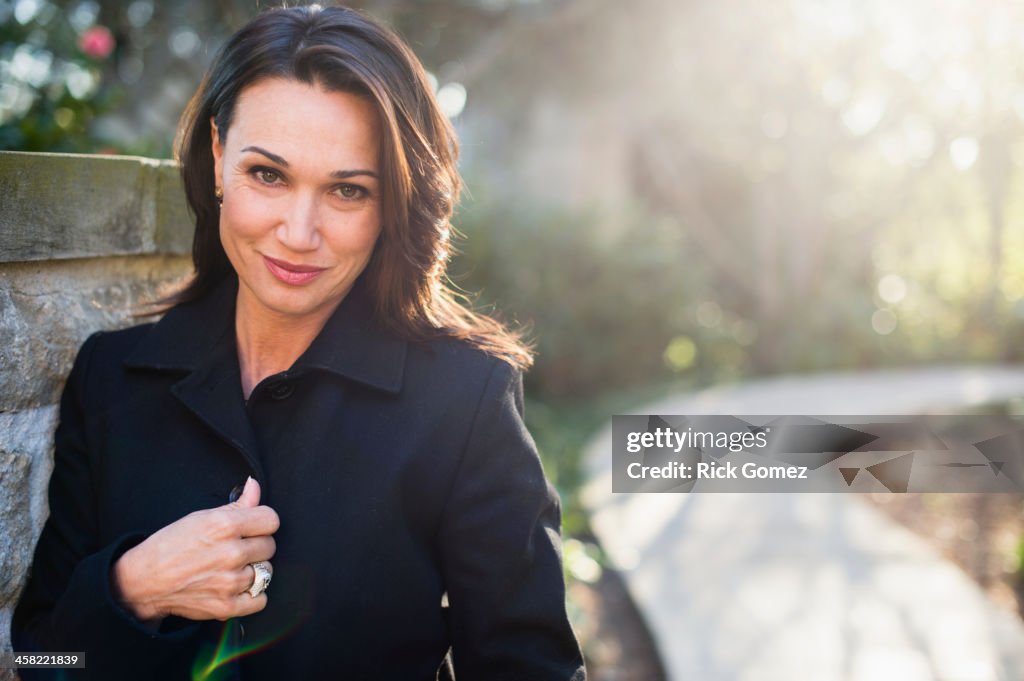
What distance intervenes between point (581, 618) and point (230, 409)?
1813 millimetres

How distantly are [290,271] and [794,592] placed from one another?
3079 millimetres

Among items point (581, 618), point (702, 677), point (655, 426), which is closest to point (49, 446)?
point (581, 618)

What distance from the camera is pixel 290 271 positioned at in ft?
5.56

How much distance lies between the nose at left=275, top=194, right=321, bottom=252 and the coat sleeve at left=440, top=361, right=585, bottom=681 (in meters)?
0.44

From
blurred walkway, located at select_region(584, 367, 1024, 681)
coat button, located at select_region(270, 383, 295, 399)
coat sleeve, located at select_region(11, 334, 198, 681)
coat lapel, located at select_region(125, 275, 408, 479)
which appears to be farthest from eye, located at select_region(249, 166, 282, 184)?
blurred walkway, located at select_region(584, 367, 1024, 681)

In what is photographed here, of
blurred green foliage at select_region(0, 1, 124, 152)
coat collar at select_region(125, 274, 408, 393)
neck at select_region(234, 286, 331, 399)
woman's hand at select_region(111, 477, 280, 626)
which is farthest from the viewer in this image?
blurred green foliage at select_region(0, 1, 124, 152)

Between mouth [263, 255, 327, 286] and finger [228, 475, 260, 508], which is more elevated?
mouth [263, 255, 327, 286]

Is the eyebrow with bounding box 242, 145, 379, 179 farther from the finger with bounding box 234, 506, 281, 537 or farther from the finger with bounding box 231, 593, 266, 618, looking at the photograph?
the finger with bounding box 231, 593, 266, 618

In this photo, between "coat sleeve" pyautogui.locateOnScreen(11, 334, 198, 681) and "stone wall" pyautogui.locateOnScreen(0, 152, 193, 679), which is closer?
"coat sleeve" pyautogui.locateOnScreen(11, 334, 198, 681)

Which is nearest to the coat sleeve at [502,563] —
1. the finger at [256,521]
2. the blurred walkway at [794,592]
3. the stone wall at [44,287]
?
the finger at [256,521]

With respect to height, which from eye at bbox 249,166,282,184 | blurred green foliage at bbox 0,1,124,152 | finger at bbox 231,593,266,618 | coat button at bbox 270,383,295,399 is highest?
blurred green foliage at bbox 0,1,124,152

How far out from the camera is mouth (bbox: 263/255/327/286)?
1690mm

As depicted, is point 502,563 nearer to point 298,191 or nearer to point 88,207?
point 298,191

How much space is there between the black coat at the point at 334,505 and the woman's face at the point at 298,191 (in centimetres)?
14
